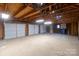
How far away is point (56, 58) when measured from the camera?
5.19 ft

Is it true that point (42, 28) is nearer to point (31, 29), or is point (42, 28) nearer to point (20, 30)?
point (31, 29)

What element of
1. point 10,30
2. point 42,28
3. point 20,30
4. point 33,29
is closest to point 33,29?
point 33,29

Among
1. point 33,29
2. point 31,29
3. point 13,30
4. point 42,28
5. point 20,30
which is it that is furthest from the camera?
point 42,28

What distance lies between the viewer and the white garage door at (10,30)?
791cm

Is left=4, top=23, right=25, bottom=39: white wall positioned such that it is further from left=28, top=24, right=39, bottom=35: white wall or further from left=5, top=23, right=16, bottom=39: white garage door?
left=28, top=24, right=39, bottom=35: white wall

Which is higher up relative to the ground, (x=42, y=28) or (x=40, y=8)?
(x=40, y=8)

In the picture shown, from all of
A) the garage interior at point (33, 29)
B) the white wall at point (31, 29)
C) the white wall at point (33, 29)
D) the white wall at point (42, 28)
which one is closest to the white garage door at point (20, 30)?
the garage interior at point (33, 29)

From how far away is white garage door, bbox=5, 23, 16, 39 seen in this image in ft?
26.0

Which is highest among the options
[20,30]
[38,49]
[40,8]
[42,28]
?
[40,8]

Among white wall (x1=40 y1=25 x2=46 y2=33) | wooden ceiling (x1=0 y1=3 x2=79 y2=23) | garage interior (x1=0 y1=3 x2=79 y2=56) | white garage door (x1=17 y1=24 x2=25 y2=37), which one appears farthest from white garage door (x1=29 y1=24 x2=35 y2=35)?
wooden ceiling (x1=0 y1=3 x2=79 y2=23)

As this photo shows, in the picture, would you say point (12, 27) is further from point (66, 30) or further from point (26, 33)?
point (66, 30)

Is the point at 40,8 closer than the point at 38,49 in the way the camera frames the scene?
Yes

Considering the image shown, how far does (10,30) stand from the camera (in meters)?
8.33

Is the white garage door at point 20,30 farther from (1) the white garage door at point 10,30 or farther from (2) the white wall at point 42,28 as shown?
(2) the white wall at point 42,28
